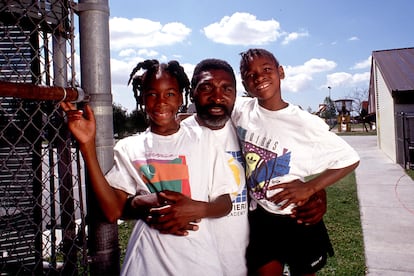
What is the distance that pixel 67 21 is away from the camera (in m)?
2.03

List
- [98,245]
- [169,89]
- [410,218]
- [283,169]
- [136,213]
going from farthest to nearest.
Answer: [410,218] < [283,169] < [98,245] < [169,89] < [136,213]

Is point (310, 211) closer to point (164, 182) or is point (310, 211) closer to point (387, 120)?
point (164, 182)

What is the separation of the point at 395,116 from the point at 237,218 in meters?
11.5

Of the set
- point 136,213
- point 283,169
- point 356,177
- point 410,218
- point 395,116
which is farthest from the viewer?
point 395,116

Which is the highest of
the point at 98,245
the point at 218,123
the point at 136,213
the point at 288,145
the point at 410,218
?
the point at 218,123

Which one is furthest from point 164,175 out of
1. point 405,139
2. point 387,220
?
point 405,139

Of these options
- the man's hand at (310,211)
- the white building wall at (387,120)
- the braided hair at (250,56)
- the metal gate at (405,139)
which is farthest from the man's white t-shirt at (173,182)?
the white building wall at (387,120)

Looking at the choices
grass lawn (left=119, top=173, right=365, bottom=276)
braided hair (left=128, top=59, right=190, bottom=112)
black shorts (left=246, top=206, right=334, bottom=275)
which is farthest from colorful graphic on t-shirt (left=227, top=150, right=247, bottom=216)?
grass lawn (left=119, top=173, right=365, bottom=276)

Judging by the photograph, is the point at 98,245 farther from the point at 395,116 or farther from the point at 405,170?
the point at 395,116

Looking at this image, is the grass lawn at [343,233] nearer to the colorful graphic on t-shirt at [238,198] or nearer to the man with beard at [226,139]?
the man with beard at [226,139]

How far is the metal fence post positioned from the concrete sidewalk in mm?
3123

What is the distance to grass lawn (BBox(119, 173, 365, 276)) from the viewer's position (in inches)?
161

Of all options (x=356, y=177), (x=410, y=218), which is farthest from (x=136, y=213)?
(x=356, y=177)

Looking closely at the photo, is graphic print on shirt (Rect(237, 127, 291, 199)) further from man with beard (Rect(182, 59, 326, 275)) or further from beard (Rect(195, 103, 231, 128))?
beard (Rect(195, 103, 231, 128))
